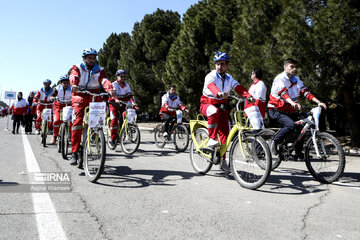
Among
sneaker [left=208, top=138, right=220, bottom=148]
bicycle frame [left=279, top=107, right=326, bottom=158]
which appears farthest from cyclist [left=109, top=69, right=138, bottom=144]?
bicycle frame [left=279, top=107, right=326, bottom=158]

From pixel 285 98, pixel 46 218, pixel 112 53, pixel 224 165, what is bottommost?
pixel 46 218

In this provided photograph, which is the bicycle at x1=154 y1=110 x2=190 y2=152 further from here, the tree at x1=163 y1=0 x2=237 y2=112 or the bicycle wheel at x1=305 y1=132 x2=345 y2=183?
the tree at x1=163 y1=0 x2=237 y2=112

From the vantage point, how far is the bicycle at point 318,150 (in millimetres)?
5070

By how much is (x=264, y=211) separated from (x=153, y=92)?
90.0 ft

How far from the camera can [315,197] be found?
4.36 m

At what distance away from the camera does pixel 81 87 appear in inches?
233

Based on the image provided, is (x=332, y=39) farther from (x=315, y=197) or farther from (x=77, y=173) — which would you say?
(x=77, y=173)

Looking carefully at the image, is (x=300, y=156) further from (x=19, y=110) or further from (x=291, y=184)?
(x=19, y=110)

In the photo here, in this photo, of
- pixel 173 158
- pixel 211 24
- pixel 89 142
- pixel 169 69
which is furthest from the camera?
pixel 169 69

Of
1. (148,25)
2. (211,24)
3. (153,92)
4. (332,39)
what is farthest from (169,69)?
Answer: (332,39)

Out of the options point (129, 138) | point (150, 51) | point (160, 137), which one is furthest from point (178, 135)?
point (150, 51)

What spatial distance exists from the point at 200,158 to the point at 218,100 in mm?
1171

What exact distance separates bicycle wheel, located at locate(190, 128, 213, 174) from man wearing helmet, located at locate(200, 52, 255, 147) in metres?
0.34

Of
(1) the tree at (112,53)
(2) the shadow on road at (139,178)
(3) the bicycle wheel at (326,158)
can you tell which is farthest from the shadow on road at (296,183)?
(1) the tree at (112,53)
